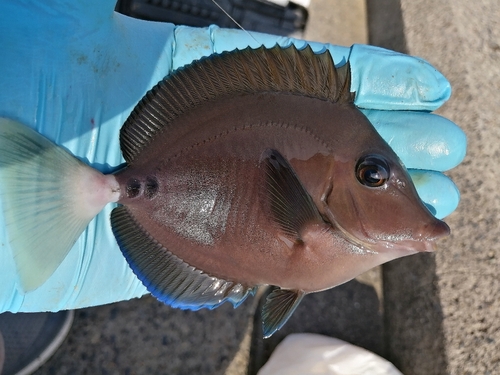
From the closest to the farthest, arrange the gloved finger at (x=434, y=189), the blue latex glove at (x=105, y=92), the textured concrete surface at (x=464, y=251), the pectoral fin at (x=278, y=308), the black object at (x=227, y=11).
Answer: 1. the pectoral fin at (x=278, y=308)
2. the blue latex glove at (x=105, y=92)
3. the gloved finger at (x=434, y=189)
4. the textured concrete surface at (x=464, y=251)
5. the black object at (x=227, y=11)

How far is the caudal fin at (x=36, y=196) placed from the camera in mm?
1325

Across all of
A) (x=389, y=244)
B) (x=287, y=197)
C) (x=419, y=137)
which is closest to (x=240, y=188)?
(x=287, y=197)

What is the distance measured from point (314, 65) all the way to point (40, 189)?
0.99m

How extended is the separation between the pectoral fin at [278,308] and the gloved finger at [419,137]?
94cm

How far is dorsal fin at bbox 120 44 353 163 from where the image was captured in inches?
48.6

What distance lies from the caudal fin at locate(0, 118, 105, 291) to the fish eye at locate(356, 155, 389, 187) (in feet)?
2.85

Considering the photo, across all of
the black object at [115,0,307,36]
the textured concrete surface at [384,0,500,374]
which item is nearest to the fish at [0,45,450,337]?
the textured concrete surface at [384,0,500,374]

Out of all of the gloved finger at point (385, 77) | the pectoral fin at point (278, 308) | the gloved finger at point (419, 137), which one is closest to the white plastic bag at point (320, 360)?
the pectoral fin at point (278, 308)

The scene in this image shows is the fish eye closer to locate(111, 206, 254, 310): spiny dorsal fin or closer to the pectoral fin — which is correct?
the pectoral fin

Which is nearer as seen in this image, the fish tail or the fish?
the fish

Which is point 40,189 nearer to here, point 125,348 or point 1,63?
point 1,63

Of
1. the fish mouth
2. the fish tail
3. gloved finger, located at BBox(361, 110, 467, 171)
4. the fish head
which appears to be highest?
the fish tail

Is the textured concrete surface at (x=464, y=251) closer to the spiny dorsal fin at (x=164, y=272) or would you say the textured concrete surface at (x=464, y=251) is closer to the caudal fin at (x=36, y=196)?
the spiny dorsal fin at (x=164, y=272)

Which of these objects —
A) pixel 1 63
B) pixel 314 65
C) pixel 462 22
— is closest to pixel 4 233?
pixel 1 63
